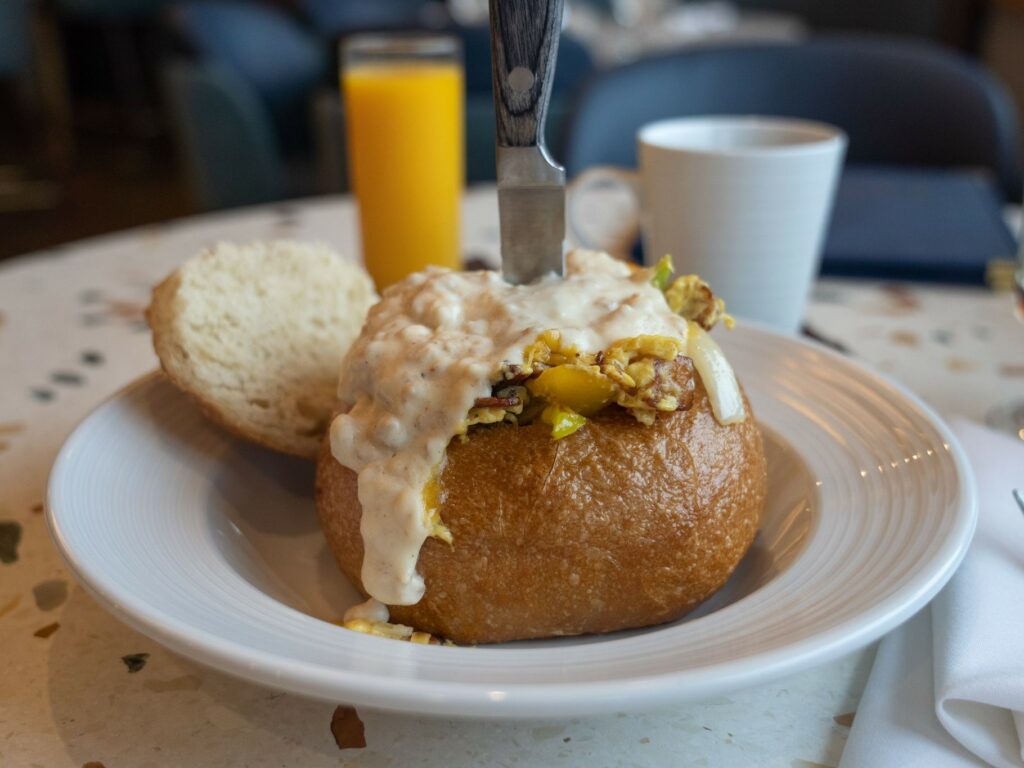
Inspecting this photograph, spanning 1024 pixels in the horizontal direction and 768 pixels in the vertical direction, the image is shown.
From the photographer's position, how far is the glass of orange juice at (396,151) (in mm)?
1673

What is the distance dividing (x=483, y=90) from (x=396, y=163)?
231 centimetres

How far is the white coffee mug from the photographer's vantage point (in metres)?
1.27

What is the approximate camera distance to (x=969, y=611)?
2.38ft

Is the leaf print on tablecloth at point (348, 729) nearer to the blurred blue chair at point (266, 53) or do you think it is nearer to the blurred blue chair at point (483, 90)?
the blurred blue chair at point (483, 90)

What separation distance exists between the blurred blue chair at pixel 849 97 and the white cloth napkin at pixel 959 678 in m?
1.68

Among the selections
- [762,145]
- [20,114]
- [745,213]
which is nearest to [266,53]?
[20,114]

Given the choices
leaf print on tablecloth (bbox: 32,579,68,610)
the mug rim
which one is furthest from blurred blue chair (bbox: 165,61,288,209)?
leaf print on tablecloth (bbox: 32,579,68,610)

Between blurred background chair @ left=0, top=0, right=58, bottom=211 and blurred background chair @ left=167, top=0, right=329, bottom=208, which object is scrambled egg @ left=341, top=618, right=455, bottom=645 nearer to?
blurred background chair @ left=167, top=0, right=329, bottom=208

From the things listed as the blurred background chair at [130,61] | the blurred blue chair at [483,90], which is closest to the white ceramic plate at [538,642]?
the blurred blue chair at [483,90]

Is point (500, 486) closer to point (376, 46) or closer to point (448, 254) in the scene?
point (448, 254)

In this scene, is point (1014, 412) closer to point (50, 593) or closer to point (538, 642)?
point (538, 642)

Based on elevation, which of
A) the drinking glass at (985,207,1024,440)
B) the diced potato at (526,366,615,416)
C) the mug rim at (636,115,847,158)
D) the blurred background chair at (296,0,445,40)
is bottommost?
the blurred background chair at (296,0,445,40)

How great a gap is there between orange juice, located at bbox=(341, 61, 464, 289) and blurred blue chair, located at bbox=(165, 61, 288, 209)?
2197 mm

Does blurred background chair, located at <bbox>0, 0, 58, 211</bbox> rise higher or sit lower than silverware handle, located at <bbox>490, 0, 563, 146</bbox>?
lower
